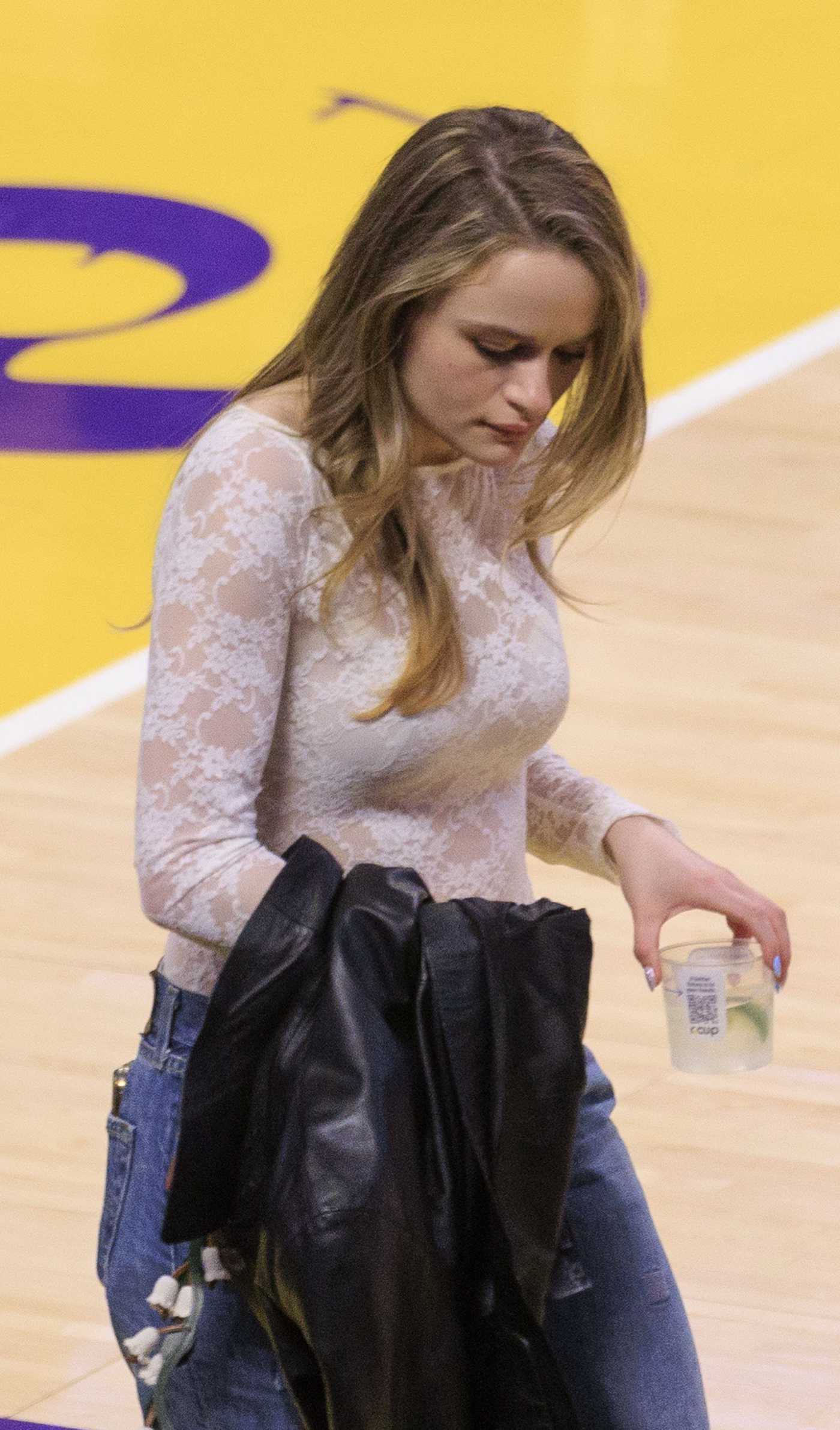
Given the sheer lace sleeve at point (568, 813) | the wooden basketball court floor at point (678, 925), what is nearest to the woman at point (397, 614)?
the sheer lace sleeve at point (568, 813)

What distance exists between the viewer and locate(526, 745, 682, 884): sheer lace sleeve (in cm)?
268

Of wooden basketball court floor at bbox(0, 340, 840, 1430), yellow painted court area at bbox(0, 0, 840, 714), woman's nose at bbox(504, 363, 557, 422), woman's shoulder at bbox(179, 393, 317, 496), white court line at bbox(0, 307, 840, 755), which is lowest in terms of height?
yellow painted court area at bbox(0, 0, 840, 714)

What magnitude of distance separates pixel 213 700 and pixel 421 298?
1.29ft

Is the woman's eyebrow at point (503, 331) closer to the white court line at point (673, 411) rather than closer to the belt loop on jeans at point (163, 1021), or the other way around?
the belt loop on jeans at point (163, 1021)

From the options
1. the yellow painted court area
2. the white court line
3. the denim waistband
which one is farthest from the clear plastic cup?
the yellow painted court area

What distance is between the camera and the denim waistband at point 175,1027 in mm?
2428

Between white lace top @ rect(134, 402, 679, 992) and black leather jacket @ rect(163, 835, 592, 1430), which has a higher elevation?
white lace top @ rect(134, 402, 679, 992)

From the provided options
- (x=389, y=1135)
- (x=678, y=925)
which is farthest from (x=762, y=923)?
(x=678, y=925)

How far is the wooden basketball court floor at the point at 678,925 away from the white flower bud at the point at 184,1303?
1.31 meters

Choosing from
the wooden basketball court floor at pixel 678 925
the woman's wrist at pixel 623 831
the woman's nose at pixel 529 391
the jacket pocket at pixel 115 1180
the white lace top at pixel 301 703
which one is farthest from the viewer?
the wooden basketball court floor at pixel 678 925

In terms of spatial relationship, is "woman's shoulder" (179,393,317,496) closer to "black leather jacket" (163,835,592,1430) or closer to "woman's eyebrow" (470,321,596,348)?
"woman's eyebrow" (470,321,596,348)

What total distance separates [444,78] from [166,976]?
8015 mm

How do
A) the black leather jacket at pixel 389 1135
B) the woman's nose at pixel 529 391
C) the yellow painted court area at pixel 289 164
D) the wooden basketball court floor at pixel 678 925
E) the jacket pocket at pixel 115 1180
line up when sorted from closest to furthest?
the black leather jacket at pixel 389 1135 < the woman's nose at pixel 529 391 < the jacket pocket at pixel 115 1180 < the wooden basketball court floor at pixel 678 925 < the yellow painted court area at pixel 289 164

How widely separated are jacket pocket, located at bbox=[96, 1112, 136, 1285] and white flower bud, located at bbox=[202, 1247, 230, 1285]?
0.16 metres
